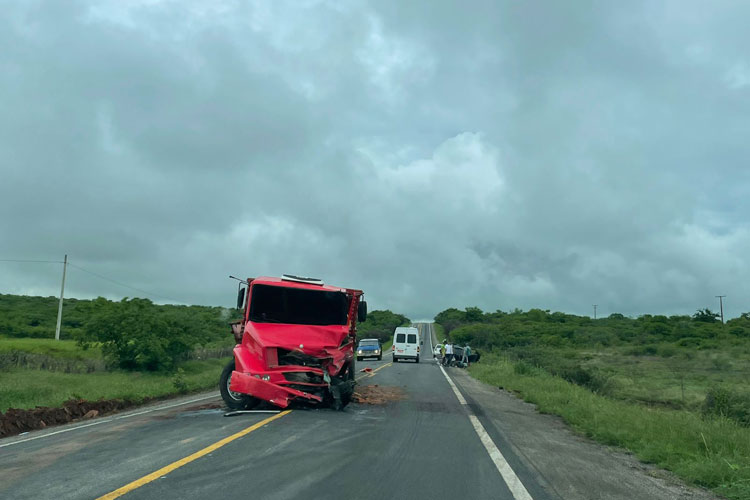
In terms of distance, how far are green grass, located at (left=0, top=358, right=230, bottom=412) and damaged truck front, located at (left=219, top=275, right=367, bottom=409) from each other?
634cm

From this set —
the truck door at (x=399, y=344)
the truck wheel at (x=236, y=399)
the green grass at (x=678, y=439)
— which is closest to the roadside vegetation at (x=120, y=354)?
the truck wheel at (x=236, y=399)

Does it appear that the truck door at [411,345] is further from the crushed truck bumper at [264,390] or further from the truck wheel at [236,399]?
the crushed truck bumper at [264,390]

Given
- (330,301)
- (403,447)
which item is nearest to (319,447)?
(403,447)

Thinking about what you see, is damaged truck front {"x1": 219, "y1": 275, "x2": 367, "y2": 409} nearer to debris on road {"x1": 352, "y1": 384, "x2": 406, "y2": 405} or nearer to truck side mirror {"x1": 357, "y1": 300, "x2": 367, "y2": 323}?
truck side mirror {"x1": 357, "y1": 300, "x2": 367, "y2": 323}

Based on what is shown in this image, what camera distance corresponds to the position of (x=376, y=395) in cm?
1677

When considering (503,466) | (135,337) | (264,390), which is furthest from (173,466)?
(135,337)

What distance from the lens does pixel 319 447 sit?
8359mm

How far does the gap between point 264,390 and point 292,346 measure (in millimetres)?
1102

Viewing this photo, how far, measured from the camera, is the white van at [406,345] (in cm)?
4384

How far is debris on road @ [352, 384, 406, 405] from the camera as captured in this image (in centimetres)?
1521

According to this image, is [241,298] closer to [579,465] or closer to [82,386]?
[579,465]

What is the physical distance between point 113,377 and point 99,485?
23.9 meters

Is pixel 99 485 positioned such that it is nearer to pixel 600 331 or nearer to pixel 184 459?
pixel 184 459

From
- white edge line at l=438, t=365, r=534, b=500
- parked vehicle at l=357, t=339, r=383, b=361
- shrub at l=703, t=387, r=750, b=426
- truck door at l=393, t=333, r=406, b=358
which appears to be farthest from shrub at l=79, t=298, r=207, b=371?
shrub at l=703, t=387, r=750, b=426
